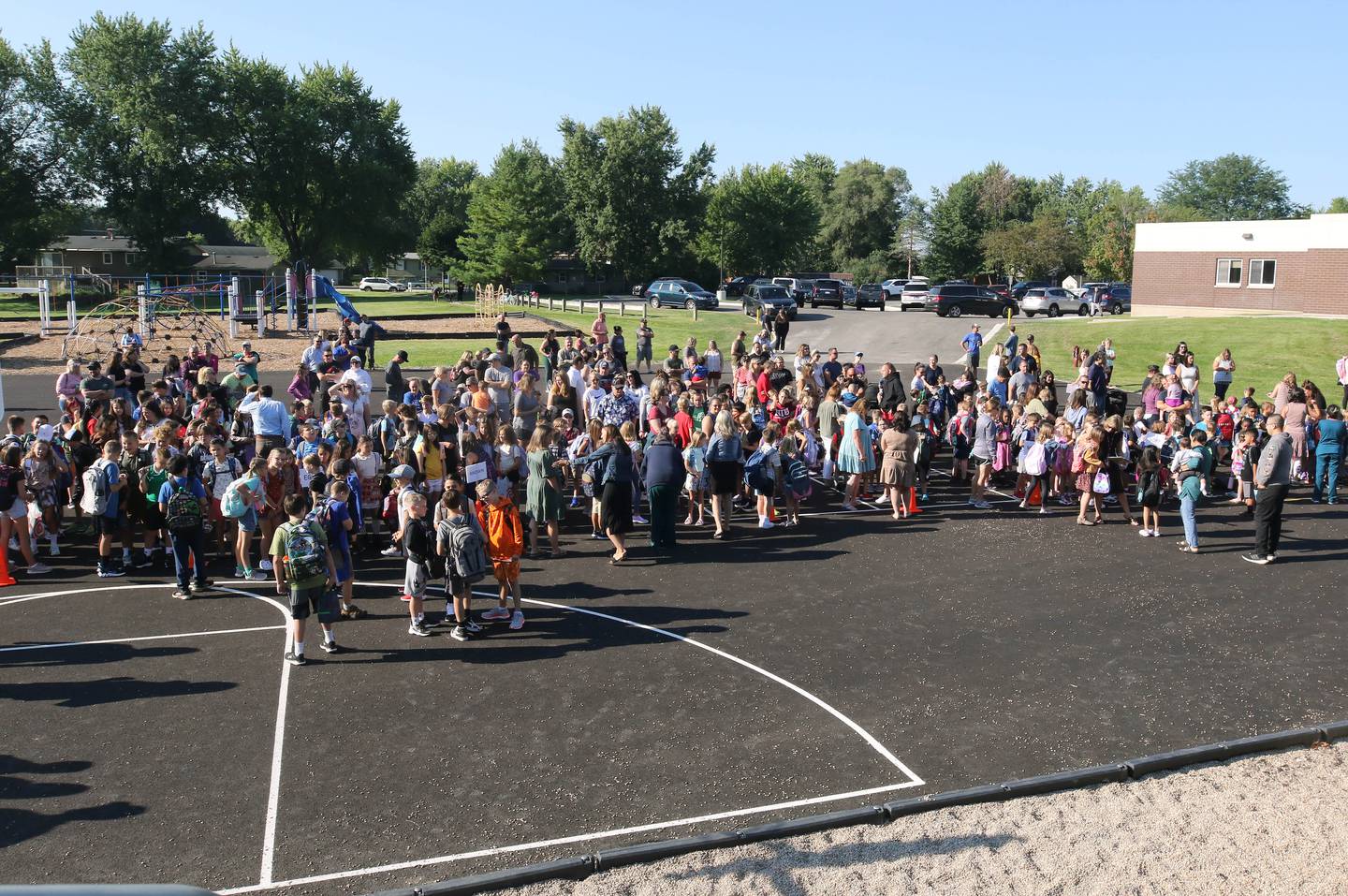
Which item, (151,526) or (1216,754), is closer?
(1216,754)

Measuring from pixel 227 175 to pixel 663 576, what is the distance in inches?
2480

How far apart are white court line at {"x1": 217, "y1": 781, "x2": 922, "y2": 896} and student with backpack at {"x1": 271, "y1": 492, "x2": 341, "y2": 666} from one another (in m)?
3.52

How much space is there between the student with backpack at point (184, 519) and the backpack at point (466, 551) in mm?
3114

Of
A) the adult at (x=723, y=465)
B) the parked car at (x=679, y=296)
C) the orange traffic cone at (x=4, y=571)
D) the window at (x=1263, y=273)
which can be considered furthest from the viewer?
the parked car at (x=679, y=296)

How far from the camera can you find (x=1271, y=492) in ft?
42.2

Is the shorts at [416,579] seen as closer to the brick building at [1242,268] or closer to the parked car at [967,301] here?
the parked car at [967,301]

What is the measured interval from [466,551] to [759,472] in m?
5.51

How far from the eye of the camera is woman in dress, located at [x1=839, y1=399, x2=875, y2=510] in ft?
51.3

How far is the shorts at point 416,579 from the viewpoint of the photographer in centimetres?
1038

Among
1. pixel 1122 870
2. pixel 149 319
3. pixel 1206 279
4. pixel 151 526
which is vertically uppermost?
pixel 1206 279

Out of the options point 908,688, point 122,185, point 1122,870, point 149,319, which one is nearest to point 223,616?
point 908,688

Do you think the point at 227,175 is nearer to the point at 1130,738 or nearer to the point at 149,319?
the point at 149,319

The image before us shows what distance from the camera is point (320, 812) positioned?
7168 mm

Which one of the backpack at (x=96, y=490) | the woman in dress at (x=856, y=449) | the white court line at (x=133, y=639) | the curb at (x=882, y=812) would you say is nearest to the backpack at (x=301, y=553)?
the white court line at (x=133, y=639)
